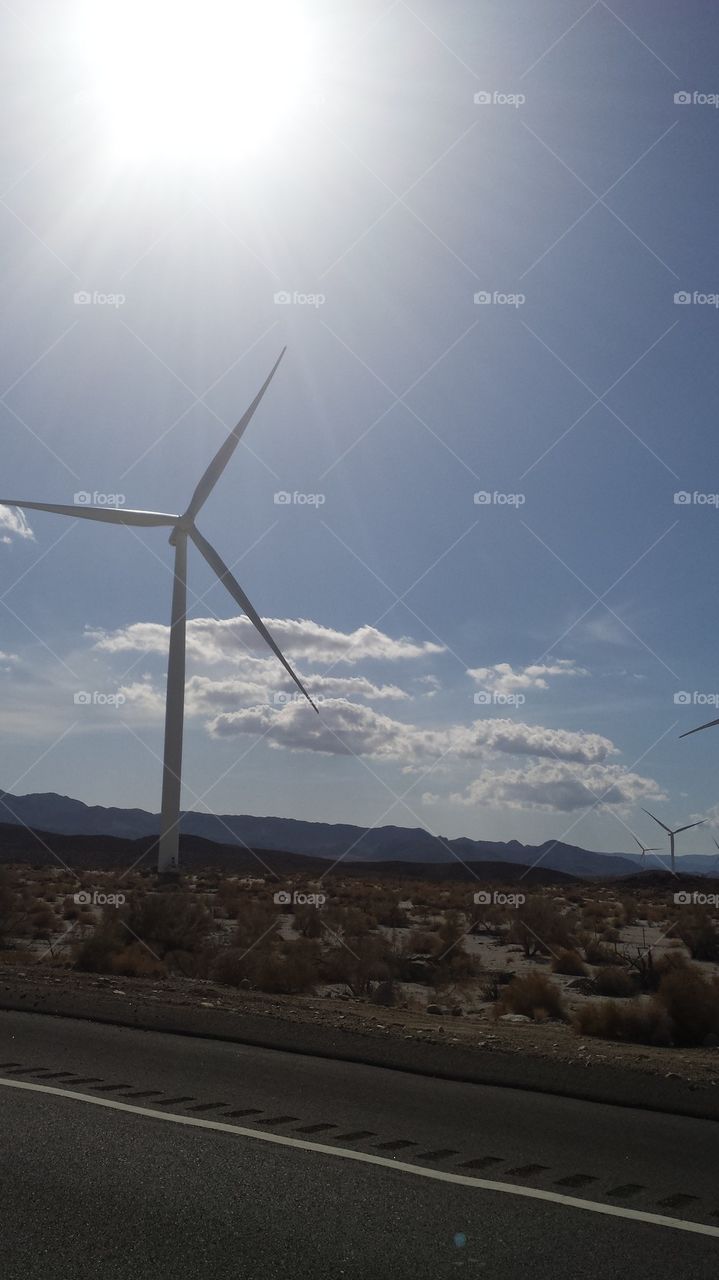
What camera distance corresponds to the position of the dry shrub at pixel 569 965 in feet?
84.3

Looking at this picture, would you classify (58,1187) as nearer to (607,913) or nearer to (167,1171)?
(167,1171)

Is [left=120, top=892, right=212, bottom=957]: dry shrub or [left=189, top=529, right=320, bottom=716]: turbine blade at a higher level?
[left=189, top=529, right=320, bottom=716]: turbine blade

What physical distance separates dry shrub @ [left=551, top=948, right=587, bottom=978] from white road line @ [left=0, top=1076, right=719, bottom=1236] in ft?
61.2

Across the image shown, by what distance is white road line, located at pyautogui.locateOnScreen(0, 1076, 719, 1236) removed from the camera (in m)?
6.44

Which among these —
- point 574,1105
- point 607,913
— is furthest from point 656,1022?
point 607,913

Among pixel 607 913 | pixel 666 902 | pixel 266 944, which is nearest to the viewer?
pixel 266 944

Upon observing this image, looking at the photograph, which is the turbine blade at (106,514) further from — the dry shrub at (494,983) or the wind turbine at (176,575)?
the dry shrub at (494,983)

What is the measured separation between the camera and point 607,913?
46.2 metres

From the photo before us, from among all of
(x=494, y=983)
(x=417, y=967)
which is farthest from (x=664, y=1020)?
(x=417, y=967)

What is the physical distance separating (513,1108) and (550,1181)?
2.17m

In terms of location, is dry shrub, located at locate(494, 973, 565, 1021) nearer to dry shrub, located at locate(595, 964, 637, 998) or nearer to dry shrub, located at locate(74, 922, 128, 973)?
dry shrub, located at locate(595, 964, 637, 998)

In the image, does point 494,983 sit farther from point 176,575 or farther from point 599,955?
point 176,575

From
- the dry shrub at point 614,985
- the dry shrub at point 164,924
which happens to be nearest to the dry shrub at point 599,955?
the dry shrub at point 614,985

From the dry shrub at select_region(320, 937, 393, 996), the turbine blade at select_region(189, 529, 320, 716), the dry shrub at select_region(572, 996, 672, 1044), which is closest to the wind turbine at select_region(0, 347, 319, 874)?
the turbine blade at select_region(189, 529, 320, 716)
